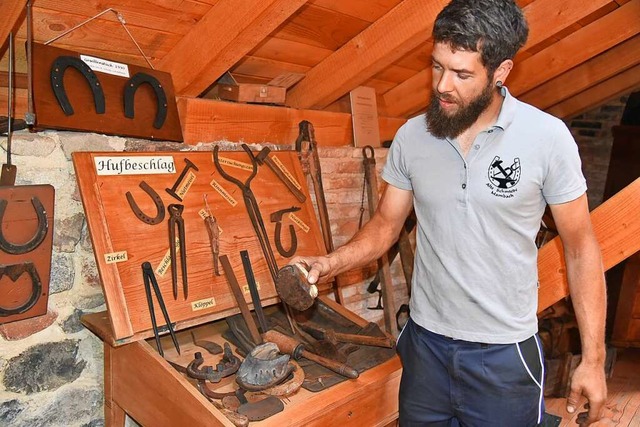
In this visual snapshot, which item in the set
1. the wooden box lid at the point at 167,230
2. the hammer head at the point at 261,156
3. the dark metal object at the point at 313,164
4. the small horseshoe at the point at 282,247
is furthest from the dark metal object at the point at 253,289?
the dark metal object at the point at 313,164

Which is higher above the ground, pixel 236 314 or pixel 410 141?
pixel 410 141

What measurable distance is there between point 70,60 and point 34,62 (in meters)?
0.11

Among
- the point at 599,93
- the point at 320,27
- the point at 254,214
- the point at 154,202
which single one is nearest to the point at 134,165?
the point at 154,202

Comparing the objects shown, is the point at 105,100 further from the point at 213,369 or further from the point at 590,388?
the point at 590,388

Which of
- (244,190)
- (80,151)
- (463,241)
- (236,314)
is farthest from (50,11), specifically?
(463,241)

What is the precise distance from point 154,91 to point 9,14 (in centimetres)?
56

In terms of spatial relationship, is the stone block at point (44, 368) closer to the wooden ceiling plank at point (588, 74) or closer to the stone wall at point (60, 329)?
the stone wall at point (60, 329)

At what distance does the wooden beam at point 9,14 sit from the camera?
145 cm

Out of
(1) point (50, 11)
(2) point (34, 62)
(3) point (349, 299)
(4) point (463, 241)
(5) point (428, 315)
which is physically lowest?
(3) point (349, 299)

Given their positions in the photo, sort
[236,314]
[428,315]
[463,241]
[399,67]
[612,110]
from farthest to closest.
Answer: [612,110], [399,67], [236,314], [428,315], [463,241]

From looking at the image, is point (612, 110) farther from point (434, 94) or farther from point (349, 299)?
point (434, 94)

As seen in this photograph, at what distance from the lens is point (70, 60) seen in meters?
1.74

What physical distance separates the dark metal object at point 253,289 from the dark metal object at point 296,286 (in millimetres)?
393

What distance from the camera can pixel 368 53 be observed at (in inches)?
92.5
